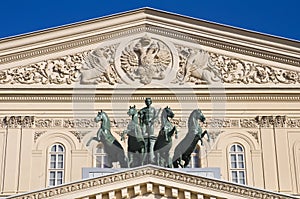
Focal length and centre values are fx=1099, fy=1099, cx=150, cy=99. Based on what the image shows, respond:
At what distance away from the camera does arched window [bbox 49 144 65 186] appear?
31.3 meters

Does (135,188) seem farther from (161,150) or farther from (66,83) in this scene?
(66,83)

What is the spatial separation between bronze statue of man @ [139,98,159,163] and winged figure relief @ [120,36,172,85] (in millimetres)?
3242

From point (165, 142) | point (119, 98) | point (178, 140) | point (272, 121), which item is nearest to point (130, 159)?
point (165, 142)

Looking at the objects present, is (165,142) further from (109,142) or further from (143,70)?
(143,70)

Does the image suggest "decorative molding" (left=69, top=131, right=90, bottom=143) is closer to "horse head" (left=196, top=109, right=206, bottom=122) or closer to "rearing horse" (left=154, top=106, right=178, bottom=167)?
"rearing horse" (left=154, top=106, right=178, bottom=167)

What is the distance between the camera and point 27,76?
32656mm

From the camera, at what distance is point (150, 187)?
25.9m

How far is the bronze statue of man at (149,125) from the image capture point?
93.4ft

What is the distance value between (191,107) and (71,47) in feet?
13.5

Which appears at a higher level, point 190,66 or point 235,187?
point 190,66

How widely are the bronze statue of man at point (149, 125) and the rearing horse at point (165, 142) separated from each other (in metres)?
0.16

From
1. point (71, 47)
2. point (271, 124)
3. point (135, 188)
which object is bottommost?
point (135, 188)

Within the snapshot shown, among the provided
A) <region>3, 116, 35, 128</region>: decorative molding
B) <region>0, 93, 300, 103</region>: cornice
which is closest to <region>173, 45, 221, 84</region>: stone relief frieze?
<region>0, 93, 300, 103</region>: cornice

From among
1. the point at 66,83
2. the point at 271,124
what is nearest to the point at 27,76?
the point at 66,83
